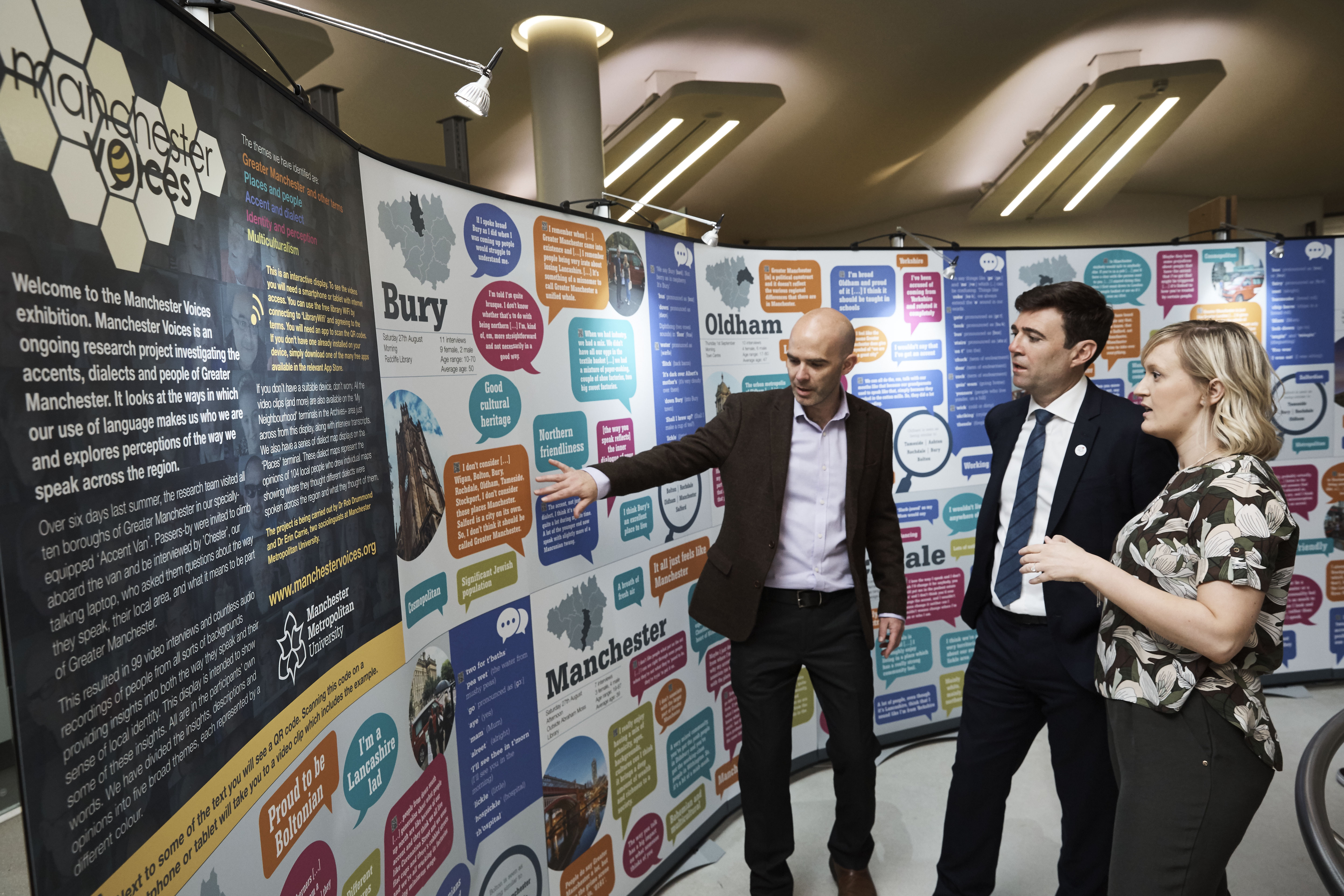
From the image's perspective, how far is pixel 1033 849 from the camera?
109 inches

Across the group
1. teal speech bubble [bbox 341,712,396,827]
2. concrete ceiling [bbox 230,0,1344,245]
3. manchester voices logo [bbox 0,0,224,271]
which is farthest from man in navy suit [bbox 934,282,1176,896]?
concrete ceiling [bbox 230,0,1344,245]

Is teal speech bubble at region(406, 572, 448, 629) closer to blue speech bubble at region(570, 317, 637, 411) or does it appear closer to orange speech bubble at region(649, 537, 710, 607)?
blue speech bubble at region(570, 317, 637, 411)

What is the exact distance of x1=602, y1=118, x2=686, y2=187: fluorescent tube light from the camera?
21.0ft

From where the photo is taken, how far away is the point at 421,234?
5.51ft

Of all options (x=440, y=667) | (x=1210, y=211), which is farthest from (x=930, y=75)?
(x=440, y=667)

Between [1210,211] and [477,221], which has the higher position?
[1210,211]

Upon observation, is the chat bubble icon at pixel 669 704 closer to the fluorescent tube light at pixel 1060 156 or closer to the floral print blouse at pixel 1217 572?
the floral print blouse at pixel 1217 572

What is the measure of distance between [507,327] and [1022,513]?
1.49 metres

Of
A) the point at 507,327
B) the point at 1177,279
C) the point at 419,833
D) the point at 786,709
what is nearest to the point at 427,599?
the point at 419,833

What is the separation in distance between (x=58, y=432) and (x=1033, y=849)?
10.4ft

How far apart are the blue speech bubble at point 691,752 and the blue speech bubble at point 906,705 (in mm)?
1018

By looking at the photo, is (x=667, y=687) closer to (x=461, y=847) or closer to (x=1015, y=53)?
(x=461, y=847)

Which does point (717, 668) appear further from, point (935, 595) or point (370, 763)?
point (370, 763)

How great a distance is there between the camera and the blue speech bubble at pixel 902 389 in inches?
136
